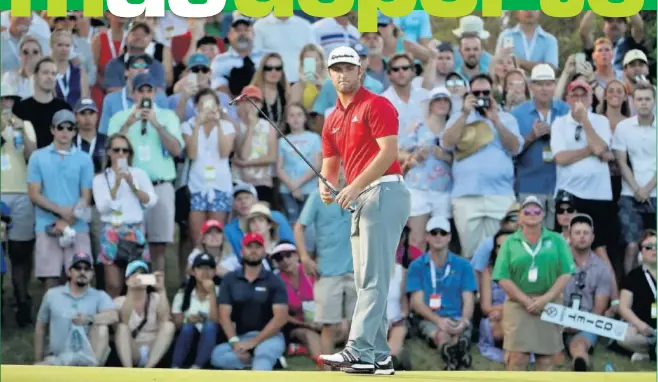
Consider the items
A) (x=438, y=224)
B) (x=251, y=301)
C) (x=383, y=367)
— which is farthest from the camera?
(x=438, y=224)

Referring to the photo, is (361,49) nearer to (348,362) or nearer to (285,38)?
(285,38)

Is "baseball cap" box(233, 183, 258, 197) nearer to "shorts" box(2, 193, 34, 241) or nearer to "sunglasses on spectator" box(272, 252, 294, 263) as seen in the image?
"sunglasses on spectator" box(272, 252, 294, 263)

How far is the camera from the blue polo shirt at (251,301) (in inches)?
548

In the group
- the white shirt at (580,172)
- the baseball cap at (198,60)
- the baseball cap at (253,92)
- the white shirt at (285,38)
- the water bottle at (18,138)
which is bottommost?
the white shirt at (580,172)

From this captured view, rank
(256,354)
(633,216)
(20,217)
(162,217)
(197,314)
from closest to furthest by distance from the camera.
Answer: (256,354) → (197,314) → (20,217) → (162,217) → (633,216)

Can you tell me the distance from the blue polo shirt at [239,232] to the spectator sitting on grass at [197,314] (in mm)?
337

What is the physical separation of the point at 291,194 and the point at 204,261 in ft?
3.89

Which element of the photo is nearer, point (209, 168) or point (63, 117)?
point (63, 117)

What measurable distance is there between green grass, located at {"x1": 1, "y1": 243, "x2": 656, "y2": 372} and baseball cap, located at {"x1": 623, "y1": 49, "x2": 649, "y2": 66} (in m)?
2.98

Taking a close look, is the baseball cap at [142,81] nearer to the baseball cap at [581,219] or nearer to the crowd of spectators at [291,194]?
the crowd of spectators at [291,194]

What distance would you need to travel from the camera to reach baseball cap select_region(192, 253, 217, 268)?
14.1 m

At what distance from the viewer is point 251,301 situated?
548 inches

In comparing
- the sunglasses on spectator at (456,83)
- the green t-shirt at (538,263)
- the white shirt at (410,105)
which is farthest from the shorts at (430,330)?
the sunglasses on spectator at (456,83)

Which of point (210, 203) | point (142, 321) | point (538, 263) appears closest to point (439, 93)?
point (538, 263)
